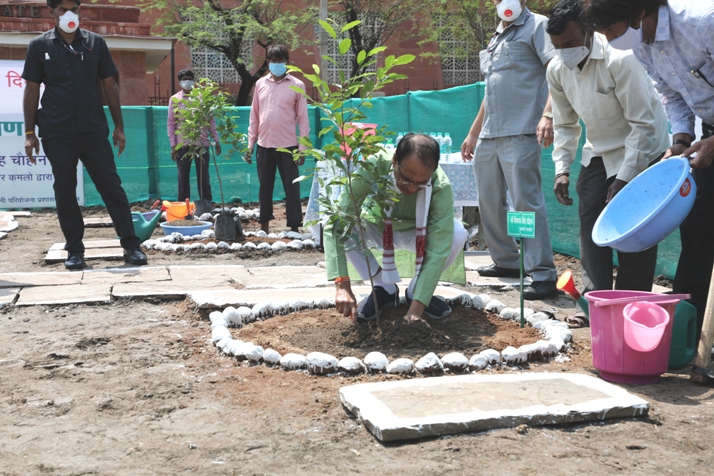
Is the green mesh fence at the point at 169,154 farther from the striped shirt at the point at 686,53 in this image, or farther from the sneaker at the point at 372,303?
the striped shirt at the point at 686,53

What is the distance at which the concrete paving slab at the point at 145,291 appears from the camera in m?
5.10

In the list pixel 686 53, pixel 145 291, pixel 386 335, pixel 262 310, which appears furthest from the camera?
pixel 145 291

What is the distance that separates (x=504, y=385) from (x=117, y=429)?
1436 mm

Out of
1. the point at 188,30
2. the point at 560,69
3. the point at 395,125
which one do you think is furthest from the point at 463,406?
the point at 188,30

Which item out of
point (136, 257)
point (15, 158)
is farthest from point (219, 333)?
point (15, 158)

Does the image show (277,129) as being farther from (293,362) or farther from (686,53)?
(686,53)

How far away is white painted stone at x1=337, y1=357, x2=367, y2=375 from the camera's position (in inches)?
132

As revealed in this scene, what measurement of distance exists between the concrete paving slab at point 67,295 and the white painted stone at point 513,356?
8.76 feet

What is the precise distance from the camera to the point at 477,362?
3436 mm

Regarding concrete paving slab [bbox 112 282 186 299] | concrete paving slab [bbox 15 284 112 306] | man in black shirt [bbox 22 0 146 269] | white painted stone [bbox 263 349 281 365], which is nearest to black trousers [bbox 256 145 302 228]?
man in black shirt [bbox 22 0 146 269]

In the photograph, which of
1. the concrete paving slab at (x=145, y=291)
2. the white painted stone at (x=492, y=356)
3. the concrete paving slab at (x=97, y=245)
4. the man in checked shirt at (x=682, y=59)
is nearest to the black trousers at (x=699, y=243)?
the man in checked shirt at (x=682, y=59)

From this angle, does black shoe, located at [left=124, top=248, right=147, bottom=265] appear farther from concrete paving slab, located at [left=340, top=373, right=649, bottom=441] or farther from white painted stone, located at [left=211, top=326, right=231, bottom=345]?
concrete paving slab, located at [left=340, top=373, right=649, bottom=441]

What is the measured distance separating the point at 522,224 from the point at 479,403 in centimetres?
142

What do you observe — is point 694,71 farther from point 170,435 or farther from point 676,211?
point 170,435
